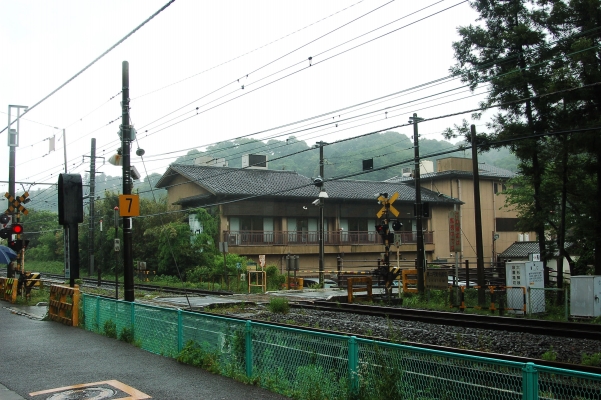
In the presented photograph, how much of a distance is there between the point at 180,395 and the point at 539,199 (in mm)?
A: 20111

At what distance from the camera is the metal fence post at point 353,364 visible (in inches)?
259

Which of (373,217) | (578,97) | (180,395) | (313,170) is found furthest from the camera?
(313,170)

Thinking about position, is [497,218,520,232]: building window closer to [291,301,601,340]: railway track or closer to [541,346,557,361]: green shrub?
[291,301,601,340]: railway track

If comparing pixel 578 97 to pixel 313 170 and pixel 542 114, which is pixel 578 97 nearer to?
pixel 542 114

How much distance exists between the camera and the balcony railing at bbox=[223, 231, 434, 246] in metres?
40.8

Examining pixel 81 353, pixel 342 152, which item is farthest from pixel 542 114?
pixel 342 152

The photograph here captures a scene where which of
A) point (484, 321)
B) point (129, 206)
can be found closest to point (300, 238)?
point (484, 321)

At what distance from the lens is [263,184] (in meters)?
44.0

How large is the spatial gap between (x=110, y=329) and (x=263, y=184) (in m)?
31.9

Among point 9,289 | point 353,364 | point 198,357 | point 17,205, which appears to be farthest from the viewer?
point 17,205

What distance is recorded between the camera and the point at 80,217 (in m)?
16.4

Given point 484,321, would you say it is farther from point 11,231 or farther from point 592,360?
point 11,231

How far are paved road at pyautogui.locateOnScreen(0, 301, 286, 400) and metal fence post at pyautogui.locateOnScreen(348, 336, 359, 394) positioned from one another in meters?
1.19

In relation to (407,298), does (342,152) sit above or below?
above
